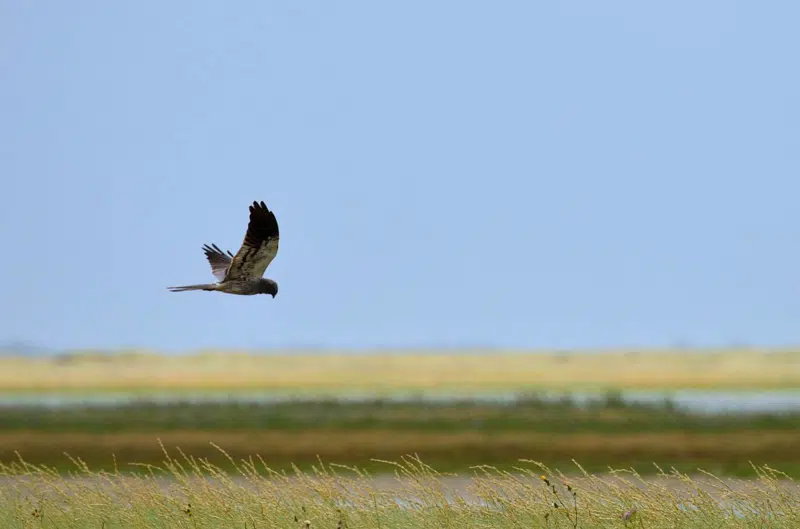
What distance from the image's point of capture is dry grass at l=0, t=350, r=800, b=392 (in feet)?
227

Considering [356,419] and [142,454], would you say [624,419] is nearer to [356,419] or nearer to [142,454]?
[356,419]

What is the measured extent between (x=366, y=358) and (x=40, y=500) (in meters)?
73.9

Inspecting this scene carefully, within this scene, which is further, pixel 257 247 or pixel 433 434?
pixel 433 434

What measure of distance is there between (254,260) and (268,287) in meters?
0.44

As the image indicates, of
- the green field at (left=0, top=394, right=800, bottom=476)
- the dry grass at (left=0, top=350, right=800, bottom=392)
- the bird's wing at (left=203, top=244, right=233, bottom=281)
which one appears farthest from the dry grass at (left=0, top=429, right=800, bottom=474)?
the dry grass at (left=0, top=350, right=800, bottom=392)

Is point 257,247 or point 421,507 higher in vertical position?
point 257,247

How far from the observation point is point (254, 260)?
575 inches

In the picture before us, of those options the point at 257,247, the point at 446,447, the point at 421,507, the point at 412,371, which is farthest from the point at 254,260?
the point at 412,371

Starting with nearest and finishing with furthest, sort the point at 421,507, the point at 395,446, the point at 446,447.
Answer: the point at 421,507 < the point at 446,447 < the point at 395,446

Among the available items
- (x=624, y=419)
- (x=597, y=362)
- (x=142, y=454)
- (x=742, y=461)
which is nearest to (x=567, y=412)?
(x=624, y=419)

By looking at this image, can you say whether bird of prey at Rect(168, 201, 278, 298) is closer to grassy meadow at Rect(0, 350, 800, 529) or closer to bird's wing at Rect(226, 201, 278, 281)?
bird's wing at Rect(226, 201, 278, 281)

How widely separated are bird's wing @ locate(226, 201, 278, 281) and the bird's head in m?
0.10

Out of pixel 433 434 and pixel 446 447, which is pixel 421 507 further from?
pixel 433 434

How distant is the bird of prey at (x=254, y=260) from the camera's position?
47.1ft
